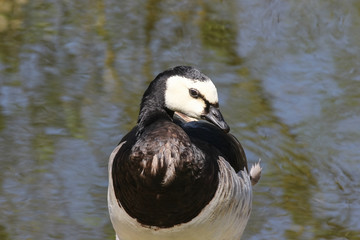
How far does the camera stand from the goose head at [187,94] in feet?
16.7

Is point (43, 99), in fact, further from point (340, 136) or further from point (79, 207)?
point (340, 136)

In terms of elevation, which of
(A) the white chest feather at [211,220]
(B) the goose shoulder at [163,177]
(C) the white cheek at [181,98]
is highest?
(C) the white cheek at [181,98]

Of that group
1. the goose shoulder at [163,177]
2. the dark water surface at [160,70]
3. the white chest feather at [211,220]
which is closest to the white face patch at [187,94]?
the goose shoulder at [163,177]

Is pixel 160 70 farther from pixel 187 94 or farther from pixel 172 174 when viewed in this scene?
pixel 172 174

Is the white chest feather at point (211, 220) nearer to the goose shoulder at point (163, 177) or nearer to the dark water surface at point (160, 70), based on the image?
the goose shoulder at point (163, 177)

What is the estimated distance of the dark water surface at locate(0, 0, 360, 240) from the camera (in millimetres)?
6750

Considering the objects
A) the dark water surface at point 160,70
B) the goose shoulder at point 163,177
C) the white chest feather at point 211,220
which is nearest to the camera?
the goose shoulder at point 163,177

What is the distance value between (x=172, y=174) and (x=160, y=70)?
4151mm

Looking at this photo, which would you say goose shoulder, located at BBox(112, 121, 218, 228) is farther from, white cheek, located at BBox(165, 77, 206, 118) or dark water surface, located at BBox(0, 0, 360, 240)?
dark water surface, located at BBox(0, 0, 360, 240)

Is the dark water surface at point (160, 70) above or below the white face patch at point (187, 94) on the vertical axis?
below

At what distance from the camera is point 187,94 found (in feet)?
16.8

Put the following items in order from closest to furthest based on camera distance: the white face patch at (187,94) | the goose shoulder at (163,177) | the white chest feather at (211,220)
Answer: the goose shoulder at (163,177), the white face patch at (187,94), the white chest feather at (211,220)

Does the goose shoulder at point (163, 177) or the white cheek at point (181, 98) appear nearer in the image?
the goose shoulder at point (163, 177)

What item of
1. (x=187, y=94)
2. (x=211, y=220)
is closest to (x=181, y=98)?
(x=187, y=94)
